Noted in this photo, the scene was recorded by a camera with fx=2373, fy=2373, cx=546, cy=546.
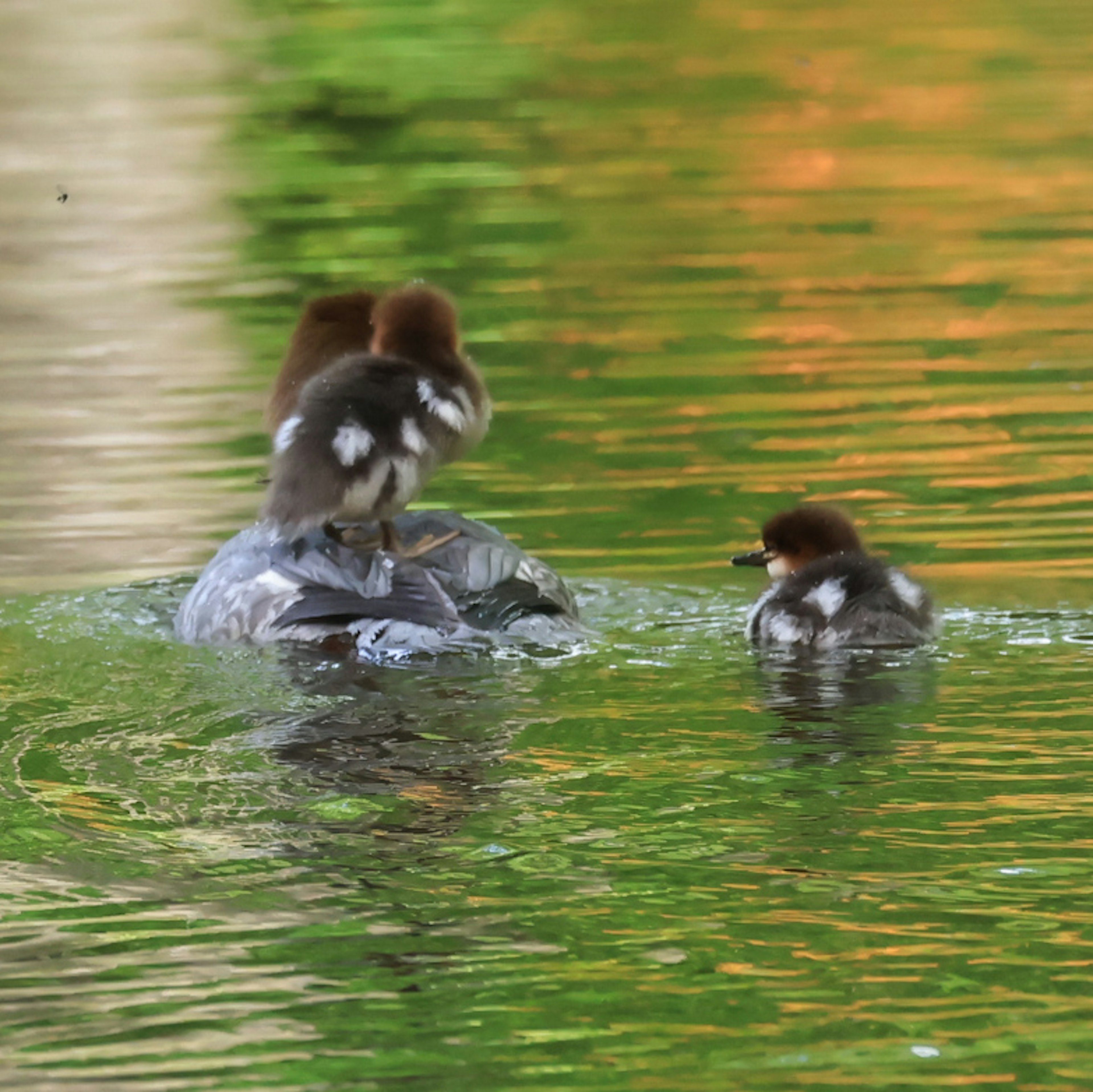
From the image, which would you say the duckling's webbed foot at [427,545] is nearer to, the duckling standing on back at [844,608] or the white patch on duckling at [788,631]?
the duckling standing on back at [844,608]

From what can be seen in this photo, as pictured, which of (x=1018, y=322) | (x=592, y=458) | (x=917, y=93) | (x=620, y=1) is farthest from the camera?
(x=620, y=1)

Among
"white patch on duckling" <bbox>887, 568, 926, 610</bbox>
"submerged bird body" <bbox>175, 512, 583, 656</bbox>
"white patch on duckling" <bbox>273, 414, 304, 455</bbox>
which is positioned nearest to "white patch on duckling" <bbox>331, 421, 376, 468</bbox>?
"white patch on duckling" <bbox>273, 414, 304, 455</bbox>

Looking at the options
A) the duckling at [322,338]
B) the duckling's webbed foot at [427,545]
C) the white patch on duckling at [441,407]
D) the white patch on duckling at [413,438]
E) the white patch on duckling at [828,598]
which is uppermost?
the duckling at [322,338]

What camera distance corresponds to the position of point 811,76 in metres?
18.9

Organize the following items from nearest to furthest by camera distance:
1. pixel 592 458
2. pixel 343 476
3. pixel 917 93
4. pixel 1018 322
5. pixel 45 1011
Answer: pixel 45 1011
pixel 343 476
pixel 592 458
pixel 1018 322
pixel 917 93

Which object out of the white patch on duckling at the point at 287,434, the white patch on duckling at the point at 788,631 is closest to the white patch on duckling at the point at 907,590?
the white patch on duckling at the point at 788,631

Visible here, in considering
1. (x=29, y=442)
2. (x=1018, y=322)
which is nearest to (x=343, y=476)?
(x=29, y=442)

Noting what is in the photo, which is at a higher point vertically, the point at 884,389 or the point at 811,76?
the point at 811,76

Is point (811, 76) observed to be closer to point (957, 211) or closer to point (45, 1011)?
point (957, 211)

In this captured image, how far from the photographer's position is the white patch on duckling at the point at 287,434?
6.27 metres

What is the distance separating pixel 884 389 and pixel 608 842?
16.7 feet

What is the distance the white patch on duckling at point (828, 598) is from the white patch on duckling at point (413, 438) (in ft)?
3.56

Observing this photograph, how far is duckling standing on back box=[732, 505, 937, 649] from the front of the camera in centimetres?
591

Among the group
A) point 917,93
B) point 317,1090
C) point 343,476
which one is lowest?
point 317,1090
